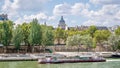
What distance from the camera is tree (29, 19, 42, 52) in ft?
309

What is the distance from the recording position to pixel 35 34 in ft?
310

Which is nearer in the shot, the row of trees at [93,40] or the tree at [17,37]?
the tree at [17,37]

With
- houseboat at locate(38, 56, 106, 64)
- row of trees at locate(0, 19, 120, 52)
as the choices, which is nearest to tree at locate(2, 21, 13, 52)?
row of trees at locate(0, 19, 120, 52)

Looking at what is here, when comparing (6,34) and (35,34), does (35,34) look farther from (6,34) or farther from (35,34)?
(6,34)

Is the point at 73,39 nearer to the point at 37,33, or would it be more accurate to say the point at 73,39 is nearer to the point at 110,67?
the point at 37,33

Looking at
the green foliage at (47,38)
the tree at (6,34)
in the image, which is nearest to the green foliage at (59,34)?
the green foliage at (47,38)

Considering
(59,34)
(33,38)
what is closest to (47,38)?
(33,38)

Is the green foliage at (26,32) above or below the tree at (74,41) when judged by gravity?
above

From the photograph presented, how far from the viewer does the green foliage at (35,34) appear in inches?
3711

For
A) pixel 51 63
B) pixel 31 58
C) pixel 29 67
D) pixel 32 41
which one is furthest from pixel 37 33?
pixel 29 67

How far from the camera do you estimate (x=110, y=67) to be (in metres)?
62.8

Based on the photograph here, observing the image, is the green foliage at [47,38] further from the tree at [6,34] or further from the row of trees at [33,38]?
the tree at [6,34]

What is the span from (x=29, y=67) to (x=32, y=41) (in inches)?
1307

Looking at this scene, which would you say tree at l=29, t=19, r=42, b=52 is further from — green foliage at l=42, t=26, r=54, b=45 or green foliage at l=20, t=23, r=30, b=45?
green foliage at l=20, t=23, r=30, b=45
